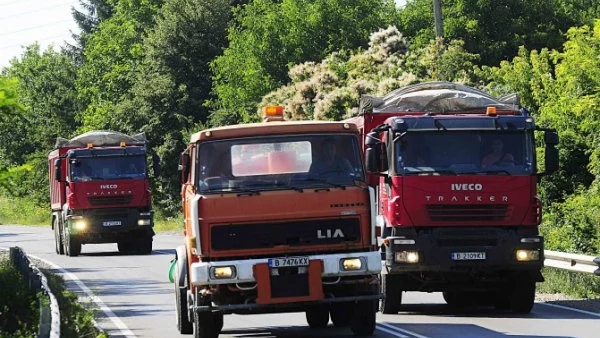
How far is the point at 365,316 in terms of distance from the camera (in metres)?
15.7

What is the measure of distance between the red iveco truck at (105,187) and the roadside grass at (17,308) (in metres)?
12.8

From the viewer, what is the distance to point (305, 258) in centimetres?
1481

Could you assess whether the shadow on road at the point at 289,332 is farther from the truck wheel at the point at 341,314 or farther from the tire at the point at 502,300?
the tire at the point at 502,300

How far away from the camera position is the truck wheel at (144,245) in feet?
127

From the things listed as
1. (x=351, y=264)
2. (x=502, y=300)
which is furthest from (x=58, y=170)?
(x=351, y=264)

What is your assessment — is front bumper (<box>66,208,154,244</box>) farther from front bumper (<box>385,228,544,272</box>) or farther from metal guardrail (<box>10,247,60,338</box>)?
front bumper (<box>385,228,544,272</box>)

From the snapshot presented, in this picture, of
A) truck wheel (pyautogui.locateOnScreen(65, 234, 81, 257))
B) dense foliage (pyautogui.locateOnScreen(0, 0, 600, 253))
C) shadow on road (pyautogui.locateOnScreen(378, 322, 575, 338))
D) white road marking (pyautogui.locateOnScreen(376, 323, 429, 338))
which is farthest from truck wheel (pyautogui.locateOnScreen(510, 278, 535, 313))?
truck wheel (pyautogui.locateOnScreen(65, 234, 81, 257))

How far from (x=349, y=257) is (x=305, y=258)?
480mm

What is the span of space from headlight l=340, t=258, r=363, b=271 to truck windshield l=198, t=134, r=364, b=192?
812mm

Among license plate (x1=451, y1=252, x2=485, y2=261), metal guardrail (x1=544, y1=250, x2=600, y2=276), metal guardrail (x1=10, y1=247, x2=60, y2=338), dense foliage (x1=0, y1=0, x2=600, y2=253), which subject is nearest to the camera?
metal guardrail (x1=10, y1=247, x2=60, y2=338)

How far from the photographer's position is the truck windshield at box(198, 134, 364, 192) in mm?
15130

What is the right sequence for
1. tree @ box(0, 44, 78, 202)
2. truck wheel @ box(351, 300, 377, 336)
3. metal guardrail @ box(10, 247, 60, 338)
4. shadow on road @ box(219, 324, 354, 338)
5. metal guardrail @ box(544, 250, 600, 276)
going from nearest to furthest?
metal guardrail @ box(10, 247, 60, 338) → truck wheel @ box(351, 300, 377, 336) → shadow on road @ box(219, 324, 354, 338) → metal guardrail @ box(544, 250, 600, 276) → tree @ box(0, 44, 78, 202)

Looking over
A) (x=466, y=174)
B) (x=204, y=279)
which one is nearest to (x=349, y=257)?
(x=204, y=279)

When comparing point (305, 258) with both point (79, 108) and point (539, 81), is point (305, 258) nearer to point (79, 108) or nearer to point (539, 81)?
point (539, 81)
